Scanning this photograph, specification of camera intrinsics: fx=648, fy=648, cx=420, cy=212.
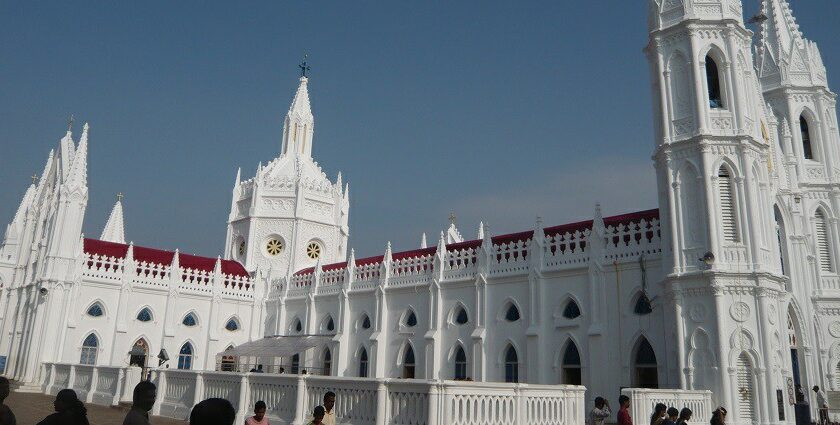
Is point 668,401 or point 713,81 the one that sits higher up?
point 713,81

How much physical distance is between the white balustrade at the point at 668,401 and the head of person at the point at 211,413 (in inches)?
621

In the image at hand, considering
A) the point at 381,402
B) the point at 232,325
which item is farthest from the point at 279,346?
the point at 381,402

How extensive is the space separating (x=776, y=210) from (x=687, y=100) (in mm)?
7297

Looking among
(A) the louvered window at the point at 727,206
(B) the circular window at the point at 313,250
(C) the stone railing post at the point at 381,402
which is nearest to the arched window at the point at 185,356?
(B) the circular window at the point at 313,250

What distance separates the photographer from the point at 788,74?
32.1m

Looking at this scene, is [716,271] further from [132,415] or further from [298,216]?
[298,216]

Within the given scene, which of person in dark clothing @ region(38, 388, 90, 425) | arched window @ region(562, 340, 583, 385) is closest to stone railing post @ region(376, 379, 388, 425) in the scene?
person in dark clothing @ region(38, 388, 90, 425)

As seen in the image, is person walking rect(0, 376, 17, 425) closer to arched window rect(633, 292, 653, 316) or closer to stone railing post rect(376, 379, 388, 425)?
stone railing post rect(376, 379, 388, 425)

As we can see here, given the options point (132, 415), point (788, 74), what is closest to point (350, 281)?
point (788, 74)

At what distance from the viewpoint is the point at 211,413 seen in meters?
4.10

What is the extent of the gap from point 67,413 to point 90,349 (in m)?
33.3

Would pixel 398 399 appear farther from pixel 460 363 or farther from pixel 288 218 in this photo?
pixel 288 218

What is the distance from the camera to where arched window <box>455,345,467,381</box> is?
29828 mm

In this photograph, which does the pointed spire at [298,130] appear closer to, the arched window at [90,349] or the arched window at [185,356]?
the arched window at [185,356]
